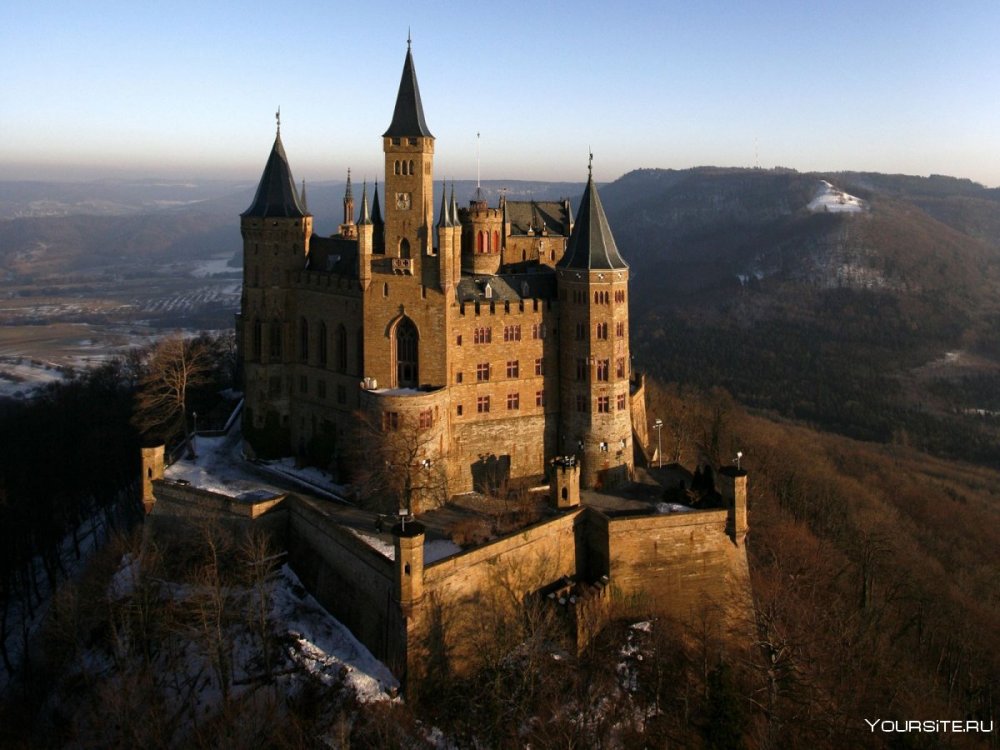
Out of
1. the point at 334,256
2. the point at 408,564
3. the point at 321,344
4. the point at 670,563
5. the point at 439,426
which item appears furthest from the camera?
the point at 334,256

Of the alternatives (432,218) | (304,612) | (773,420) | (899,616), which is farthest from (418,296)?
(773,420)

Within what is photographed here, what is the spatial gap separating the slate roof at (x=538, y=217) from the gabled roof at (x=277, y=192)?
18027 mm

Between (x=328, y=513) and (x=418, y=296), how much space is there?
12.7m

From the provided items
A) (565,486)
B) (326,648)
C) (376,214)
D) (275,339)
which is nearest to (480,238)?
(376,214)

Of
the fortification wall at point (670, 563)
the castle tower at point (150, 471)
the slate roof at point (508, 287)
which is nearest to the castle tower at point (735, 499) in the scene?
the fortification wall at point (670, 563)

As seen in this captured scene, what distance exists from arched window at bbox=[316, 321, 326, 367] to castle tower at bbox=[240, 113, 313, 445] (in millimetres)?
2587

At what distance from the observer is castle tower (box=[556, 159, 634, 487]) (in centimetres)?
4912

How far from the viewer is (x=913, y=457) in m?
96.6

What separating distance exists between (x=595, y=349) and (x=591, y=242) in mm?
6193

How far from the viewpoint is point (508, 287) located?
1987 inches

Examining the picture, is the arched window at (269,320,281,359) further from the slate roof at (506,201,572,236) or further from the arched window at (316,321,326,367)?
the slate roof at (506,201,572,236)

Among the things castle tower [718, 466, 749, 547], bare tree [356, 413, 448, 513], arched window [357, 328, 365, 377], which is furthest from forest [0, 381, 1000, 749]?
arched window [357, 328, 365, 377]

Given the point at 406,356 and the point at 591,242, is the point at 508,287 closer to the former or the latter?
the point at 591,242

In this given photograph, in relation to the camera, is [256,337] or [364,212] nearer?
[364,212]
